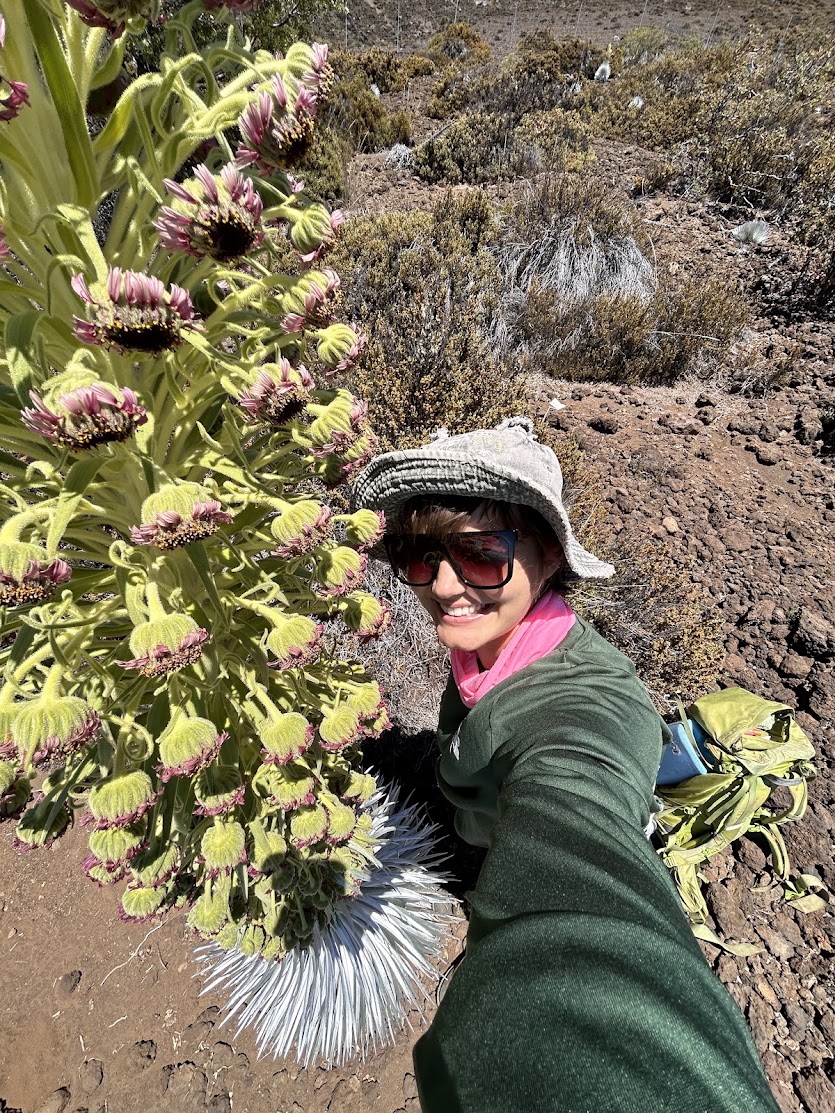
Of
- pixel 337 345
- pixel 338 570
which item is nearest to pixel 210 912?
pixel 338 570

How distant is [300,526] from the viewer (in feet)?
2.53

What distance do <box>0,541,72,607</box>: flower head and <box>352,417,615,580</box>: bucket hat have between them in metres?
0.63

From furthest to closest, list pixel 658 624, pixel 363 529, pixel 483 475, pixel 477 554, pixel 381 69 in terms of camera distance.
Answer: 1. pixel 381 69
2. pixel 658 624
3. pixel 477 554
4. pixel 483 475
5. pixel 363 529

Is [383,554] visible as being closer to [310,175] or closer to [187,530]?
[187,530]

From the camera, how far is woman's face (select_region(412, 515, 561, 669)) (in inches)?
48.1

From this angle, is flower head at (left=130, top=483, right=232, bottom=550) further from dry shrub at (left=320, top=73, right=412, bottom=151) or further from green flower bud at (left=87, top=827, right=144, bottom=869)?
dry shrub at (left=320, top=73, right=412, bottom=151)

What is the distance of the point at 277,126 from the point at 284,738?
78cm

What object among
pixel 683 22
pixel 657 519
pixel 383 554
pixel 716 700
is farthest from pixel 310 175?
pixel 683 22

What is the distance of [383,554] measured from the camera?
61.5 inches

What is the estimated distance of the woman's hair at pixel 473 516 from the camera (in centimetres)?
120

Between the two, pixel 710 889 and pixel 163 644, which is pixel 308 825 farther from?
pixel 710 889

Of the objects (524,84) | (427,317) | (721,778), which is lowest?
(721,778)

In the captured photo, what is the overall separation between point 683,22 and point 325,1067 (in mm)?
28458

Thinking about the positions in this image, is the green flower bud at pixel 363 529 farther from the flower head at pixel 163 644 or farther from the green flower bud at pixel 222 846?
the green flower bud at pixel 222 846
